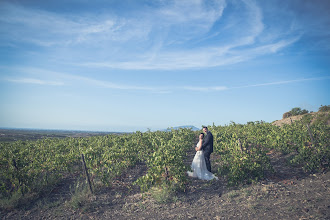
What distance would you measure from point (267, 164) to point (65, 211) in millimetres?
7202

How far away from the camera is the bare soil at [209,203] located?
4805 mm

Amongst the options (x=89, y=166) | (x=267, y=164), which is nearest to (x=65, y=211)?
(x=89, y=166)

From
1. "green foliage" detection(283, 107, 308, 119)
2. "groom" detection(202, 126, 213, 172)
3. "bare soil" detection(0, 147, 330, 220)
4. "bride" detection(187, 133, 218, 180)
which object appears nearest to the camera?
"bare soil" detection(0, 147, 330, 220)

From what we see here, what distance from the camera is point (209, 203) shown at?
5.62 m

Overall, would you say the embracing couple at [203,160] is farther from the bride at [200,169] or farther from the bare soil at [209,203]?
the bare soil at [209,203]

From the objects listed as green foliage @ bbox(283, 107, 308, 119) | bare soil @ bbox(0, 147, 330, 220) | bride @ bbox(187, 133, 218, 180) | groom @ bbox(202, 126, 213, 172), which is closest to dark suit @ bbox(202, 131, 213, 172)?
groom @ bbox(202, 126, 213, 172)

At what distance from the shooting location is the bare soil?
4.80m

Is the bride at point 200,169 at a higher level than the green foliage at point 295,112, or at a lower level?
lower

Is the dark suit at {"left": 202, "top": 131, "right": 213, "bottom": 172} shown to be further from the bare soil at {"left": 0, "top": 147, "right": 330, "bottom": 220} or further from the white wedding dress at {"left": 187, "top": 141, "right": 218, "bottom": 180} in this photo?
the bare soil at {"left": 0, "top": 147, "right": 330, "bottom": 220}

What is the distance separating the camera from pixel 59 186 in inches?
313

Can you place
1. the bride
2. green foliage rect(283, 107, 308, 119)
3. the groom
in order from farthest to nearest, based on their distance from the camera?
green foliage rect(283, 107, 308, 119), the groom, the bride

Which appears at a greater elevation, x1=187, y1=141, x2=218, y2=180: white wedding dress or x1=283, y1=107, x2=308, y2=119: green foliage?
x1=283, y1=107, x2=308, y2=119: green foliage

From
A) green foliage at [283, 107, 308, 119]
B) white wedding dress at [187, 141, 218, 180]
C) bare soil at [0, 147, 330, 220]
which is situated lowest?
bare soil at [0, 147, 330, 220]

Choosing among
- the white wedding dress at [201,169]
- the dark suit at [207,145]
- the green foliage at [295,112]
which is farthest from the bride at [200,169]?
the green foliage at [295,112]
